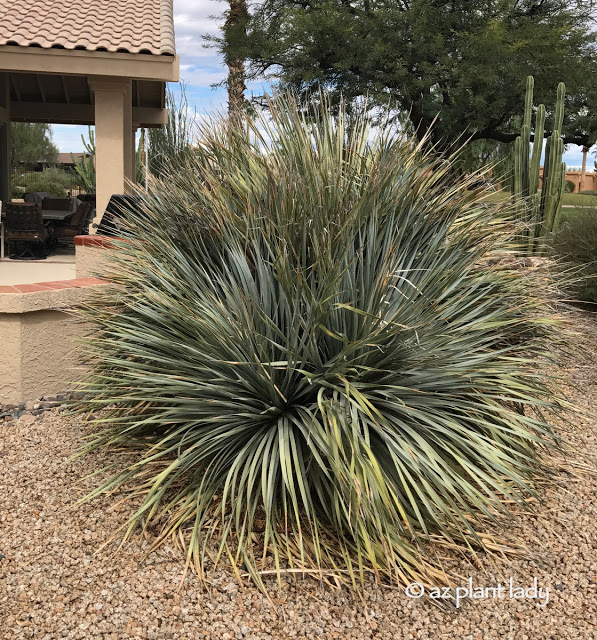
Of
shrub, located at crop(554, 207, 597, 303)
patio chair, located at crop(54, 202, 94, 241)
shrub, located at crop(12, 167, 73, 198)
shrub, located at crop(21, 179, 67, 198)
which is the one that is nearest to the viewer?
shrub, located at crop(554, 207, 597, 303)

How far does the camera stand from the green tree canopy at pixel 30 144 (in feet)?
137

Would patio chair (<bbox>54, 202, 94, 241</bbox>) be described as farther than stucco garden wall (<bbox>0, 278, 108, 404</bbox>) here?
Yes

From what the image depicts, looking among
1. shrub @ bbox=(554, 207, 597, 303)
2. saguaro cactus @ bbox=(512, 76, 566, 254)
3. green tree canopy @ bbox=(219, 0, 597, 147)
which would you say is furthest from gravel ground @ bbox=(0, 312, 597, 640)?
green tree canopy @ bbox=(219, 0, 597, 147)

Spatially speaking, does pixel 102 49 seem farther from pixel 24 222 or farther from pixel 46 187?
pixel 46 187

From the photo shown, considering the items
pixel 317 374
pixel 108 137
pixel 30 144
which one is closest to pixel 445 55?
pixel 108 137

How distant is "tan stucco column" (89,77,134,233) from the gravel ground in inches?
287

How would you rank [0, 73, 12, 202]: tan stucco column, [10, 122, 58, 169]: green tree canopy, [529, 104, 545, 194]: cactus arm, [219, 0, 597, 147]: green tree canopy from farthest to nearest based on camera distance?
[10, 122, 58, 169]: green tree canopy < [219, 0, 597, 147]: green tree canopy < [0, 73, 12, 202]: tan stucco column < [529, 104, 545, 194]: cactus arm

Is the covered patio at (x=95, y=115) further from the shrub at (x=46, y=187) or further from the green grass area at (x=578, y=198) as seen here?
the shrub at (x=46, y=187)

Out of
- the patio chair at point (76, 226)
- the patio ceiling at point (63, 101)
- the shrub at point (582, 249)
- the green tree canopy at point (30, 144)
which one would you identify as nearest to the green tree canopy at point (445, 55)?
the patio ceiling at point (63, 101)

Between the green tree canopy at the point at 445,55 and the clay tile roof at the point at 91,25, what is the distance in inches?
323

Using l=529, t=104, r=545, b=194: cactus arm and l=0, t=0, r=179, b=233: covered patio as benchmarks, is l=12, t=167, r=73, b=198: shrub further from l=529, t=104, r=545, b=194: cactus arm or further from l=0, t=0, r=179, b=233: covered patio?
l=529, t=104, r=545, b=194: cactus arm

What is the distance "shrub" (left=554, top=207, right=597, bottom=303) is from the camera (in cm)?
974

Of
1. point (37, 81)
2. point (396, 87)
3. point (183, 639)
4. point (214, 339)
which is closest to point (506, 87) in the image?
point (396, 87)

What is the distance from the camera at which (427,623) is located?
2.93 m
